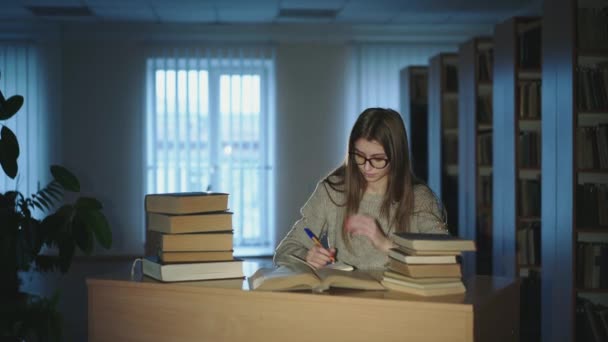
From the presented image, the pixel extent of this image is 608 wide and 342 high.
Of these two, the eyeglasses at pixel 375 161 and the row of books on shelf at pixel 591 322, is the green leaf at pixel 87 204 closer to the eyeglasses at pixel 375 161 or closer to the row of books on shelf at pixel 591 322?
the eyeglasses at pixel 375 161

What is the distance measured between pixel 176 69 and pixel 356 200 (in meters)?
6.10

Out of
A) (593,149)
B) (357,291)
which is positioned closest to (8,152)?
(357,291)

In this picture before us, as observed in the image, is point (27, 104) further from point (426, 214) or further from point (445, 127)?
point (426, 214)

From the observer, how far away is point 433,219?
2.28 meters

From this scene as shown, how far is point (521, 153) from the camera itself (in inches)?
196

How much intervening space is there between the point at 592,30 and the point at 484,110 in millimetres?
1848

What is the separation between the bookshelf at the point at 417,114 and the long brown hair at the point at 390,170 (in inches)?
204

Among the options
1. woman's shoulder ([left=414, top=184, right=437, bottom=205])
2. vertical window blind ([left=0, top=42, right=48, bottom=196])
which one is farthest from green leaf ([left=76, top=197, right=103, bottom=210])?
vertical window blind ([left=0, top=42, right=48, bottom=196])

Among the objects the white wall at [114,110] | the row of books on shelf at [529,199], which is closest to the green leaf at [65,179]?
the row of books on shelf at [529,199]

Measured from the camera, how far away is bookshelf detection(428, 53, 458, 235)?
6.66 m

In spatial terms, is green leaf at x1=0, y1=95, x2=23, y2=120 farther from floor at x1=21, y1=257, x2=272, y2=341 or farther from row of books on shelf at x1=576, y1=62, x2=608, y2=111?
row of books on shelf at x1=576, y1=62, x2=608, y2=111

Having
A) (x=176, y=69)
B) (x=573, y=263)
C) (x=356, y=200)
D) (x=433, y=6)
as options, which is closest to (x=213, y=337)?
(x=356, y=200)

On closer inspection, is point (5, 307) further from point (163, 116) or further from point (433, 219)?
point (163, 116)

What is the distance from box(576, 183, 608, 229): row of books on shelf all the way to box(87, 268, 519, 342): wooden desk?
7.73ft
